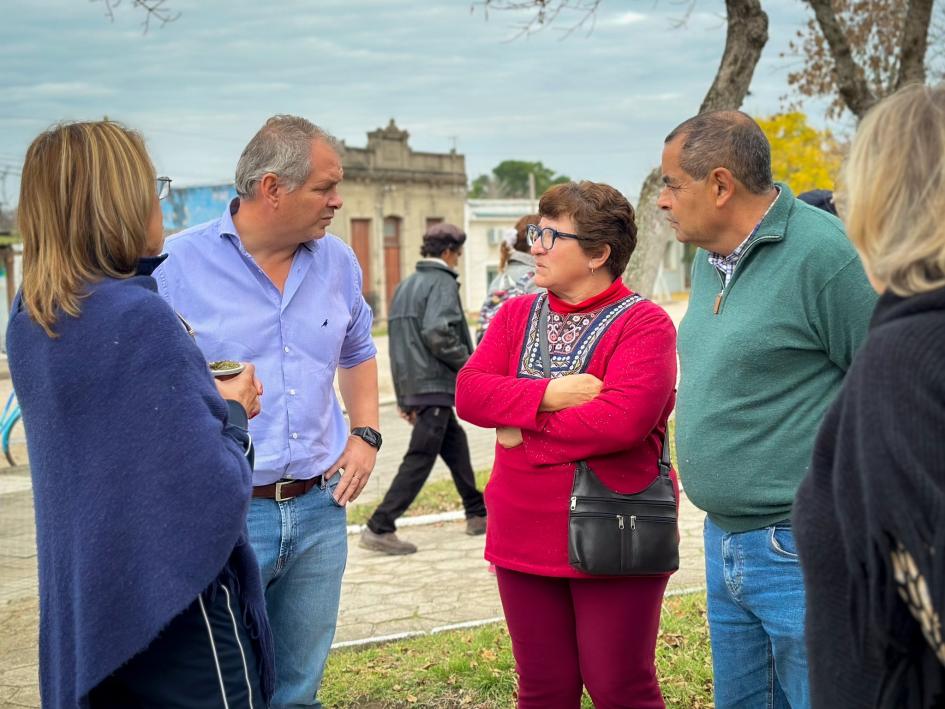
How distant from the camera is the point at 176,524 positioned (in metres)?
2.51

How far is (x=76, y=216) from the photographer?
101 inches

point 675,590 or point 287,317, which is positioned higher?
point 287,317

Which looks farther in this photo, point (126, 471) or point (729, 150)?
point (729, 150)

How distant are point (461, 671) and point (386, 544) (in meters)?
2.81

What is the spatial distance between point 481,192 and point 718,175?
334 ft

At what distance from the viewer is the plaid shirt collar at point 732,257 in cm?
328

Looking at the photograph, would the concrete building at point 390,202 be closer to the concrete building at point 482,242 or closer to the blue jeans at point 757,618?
the concrete building at point 482,242

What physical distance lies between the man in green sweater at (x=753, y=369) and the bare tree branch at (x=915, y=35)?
10.6m

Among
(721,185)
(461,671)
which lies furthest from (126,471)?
(461,671)

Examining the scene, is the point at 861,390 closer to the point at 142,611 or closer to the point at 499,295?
the point at 142,611

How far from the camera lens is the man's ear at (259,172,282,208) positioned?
3.67 meters

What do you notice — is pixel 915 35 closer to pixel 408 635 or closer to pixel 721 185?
pixel 408 635

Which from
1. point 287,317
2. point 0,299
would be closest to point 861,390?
point 287,317

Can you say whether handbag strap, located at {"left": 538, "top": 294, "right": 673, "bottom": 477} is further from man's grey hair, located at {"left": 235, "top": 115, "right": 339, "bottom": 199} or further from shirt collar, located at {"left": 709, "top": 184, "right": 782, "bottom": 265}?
man's grey hair, located at {"left": 235, "top": 115, "right": 339, "bottom": 199}
